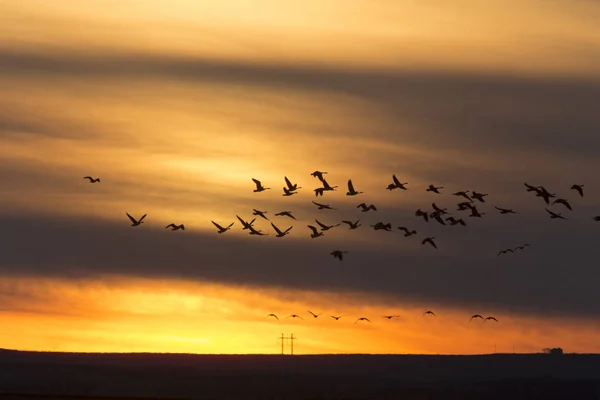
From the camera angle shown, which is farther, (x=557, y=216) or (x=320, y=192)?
(x=320, y=192)

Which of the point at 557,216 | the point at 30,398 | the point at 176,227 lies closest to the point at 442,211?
the point at 557,216

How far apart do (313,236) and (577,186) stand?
24.6 meters

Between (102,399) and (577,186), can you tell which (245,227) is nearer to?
(102,399)

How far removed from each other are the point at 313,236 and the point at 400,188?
8188mm

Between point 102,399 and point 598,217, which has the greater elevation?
point 598,217

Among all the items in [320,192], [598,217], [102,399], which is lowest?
[102,399]

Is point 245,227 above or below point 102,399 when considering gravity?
above

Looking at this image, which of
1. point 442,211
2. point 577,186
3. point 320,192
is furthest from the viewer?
point 320,192

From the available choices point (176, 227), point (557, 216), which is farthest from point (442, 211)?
point (176, 227)

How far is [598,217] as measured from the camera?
108 m

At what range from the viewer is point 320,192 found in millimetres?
125812

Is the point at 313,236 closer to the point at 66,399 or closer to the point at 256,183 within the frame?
the point at 256,183

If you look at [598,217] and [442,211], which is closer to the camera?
[598,217]

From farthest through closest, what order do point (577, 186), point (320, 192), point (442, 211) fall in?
point (320, 192) → point (442, 211) → point (577, 186)
